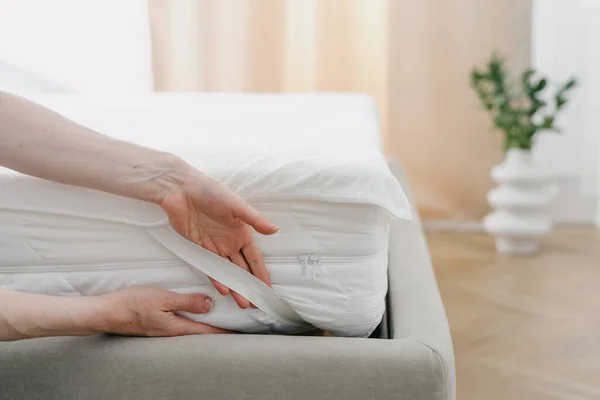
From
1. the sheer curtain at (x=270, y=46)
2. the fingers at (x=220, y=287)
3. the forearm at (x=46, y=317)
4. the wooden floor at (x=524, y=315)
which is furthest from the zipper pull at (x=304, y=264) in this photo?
the sheer curtain at (x=270, y=46)

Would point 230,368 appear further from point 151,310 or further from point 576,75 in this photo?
point 576,75

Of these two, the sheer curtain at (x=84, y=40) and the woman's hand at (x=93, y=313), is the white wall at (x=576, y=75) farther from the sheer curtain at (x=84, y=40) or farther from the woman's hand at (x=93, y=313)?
the woman's hand at (x=93, y=313)

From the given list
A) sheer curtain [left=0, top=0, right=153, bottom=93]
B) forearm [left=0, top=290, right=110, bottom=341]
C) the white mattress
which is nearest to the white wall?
sheer curtain [left=0, top=0, right=153, bottom=93]

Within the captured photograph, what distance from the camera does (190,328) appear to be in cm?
107

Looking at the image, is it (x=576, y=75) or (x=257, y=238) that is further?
(x=576, y=75)

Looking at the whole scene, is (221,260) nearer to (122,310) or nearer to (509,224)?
(122,310)

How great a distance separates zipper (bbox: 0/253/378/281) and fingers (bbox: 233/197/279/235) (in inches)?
3.2

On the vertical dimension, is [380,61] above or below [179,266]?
above

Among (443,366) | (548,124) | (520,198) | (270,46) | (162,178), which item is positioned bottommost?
(520,198)

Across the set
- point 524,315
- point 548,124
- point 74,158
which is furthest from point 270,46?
point 74,158

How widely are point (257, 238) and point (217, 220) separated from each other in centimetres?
7

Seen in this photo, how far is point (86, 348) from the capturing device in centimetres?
102

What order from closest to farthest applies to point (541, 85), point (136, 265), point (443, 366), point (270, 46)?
1. point (443, 366)
2. point (136, 265)
3. point (541, 85)
4. point (270, 46)

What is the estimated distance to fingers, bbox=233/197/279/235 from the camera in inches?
38.8
